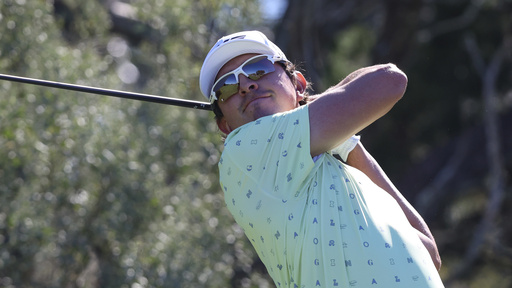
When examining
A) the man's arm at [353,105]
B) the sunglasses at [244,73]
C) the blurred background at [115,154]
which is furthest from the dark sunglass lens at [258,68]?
the blurred background at [115,154]

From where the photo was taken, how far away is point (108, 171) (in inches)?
174

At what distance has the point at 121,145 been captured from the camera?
443cm

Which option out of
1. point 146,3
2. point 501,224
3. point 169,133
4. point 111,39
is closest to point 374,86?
point 169,133

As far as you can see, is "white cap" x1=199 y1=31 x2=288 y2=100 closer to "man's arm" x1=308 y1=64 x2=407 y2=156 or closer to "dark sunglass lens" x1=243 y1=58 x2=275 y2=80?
"dark sunglass lens" x1=243 y1=58 x2=275 y2=80

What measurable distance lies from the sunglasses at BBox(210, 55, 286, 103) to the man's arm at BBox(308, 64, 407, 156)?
0.26 m

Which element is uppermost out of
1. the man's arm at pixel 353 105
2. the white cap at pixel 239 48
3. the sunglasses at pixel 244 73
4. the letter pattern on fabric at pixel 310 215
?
the white cap at pixel 239 48

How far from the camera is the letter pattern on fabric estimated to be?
1.83 metres

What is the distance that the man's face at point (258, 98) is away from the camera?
Answer: 2143 millimetres

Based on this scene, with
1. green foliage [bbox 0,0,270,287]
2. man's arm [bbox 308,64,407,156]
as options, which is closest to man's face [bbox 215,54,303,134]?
man's arm [bbox 308,64,407,156]

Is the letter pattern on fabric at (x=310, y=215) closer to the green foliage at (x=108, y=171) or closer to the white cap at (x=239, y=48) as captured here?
the white cap at (x=239, y=48)

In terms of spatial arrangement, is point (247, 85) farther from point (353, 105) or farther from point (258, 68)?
point (353, 105)

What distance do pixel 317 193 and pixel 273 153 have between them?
0.16m

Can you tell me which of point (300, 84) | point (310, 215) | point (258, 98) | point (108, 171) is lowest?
point (310, 215)

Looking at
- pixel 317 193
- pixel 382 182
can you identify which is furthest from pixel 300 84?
pixel 317 193
